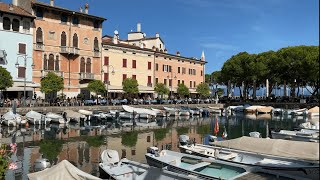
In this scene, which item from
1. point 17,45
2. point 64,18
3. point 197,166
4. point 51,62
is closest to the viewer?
point 197,166

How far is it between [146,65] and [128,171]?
2169 inches

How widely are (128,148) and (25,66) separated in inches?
1079

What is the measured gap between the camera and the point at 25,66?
48.0 meters

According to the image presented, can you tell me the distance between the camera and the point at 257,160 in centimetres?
1684

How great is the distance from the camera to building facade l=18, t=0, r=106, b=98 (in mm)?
52938

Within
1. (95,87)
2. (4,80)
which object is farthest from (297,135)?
(95,87)

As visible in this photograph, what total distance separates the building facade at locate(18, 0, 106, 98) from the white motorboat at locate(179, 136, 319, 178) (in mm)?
37556

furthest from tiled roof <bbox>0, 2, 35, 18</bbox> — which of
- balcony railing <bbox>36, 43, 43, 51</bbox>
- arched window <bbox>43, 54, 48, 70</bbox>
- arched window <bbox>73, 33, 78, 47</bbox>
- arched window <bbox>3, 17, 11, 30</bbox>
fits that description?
arched window <bbox>73, 33, 78, 47</bbox>

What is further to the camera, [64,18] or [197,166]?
[64,18]

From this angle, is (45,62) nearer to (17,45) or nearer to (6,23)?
(17,45)

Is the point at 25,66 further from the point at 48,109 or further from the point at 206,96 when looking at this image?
the point at 206,96

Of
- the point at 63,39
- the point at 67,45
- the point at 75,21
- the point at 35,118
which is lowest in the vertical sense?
the point at 35,118

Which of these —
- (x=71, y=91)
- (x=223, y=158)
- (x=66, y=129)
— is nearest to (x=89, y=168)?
(x=223, y=158)

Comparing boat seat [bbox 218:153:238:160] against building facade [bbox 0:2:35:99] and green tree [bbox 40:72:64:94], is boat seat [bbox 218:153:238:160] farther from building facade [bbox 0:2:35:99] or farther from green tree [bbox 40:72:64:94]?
building facade [bbox 0:2:35:99]
